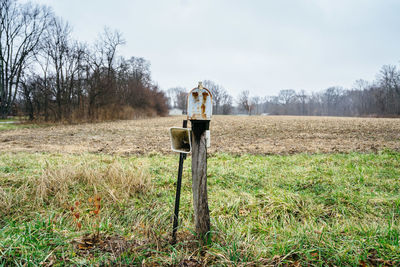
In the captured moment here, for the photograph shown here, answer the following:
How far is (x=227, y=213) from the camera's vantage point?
2.95m

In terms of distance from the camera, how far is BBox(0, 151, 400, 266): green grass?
1.79 metres

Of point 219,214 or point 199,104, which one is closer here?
point 199,104

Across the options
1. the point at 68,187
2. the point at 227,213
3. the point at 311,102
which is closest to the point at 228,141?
the point at 227,213

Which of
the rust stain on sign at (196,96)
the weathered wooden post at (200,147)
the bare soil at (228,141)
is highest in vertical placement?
the rust stain on sign at (196,96)

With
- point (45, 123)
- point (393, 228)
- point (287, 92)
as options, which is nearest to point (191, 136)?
point (393, 228)

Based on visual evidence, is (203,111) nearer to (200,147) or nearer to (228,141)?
(200,147)

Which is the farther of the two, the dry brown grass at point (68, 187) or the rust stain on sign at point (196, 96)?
the dry brown grass at point (68, 187)

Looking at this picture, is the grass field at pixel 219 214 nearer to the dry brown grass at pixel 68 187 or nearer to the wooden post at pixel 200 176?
the dry brown grass at pixel 68 187

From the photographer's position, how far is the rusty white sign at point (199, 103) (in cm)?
171

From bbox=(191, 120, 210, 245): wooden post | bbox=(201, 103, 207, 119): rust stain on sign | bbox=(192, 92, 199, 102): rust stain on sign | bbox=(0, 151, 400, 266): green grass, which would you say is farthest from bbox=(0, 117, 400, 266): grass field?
bbox=(192, 92, 199, 102): rust stain on sign

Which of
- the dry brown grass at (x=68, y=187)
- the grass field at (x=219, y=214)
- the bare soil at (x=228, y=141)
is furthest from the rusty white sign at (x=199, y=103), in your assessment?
the bare soil at (x=228, y=141)

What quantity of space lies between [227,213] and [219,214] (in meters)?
0.14

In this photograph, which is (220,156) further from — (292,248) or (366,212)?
(292,248)

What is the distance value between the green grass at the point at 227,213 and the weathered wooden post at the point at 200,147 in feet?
0.66
